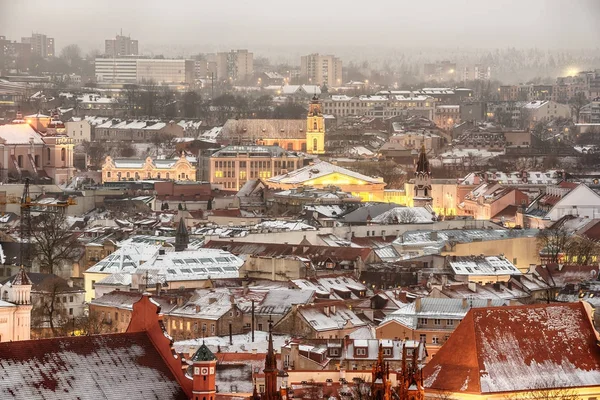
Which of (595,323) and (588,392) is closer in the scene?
(588,392)

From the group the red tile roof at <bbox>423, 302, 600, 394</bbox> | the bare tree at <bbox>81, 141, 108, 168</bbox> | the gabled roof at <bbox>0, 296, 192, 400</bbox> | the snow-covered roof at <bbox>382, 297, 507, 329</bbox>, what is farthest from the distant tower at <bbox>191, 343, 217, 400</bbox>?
the bare tree at <bbox>81, 141, 108, 168</bbox>

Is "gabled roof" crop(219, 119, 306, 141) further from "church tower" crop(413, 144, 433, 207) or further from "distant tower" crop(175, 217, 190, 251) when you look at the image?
"distant tower" crop(175, 217, 190, 251)

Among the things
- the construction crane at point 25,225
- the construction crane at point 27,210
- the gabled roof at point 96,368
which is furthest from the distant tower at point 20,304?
the construction crane at point 25,225

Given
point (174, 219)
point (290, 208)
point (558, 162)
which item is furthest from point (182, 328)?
point (558, 162)

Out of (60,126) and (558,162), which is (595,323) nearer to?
(60,126)

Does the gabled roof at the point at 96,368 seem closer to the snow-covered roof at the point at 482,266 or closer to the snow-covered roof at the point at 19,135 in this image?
the snow-covered roof at the point at 482,266

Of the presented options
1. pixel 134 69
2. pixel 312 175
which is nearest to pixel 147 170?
pixel 312 175
